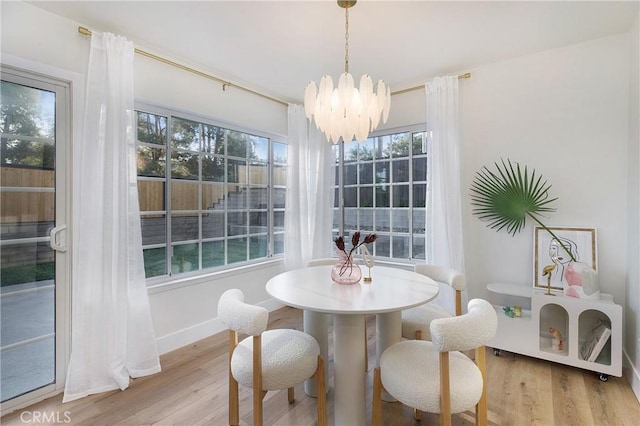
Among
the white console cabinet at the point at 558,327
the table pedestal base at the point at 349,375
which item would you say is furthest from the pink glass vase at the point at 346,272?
the white console cabinet at the point at 558,327

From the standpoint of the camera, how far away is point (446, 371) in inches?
50.1

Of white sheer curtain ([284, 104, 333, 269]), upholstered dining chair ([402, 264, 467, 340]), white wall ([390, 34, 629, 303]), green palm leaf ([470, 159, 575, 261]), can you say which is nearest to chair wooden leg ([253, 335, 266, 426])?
upholstered dining chair ([402, 264, 467, 340])

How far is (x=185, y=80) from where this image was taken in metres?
2.72

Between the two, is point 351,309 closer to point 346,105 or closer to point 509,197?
point 346,105

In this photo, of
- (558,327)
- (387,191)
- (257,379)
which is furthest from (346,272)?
(558,327)

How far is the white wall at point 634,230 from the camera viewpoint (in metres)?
2.06

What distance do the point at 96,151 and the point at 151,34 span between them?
3.25 ft

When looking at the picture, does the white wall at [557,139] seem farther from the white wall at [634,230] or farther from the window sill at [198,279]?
the window sill at [198,279]

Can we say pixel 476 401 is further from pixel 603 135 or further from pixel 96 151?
pixel 96 151

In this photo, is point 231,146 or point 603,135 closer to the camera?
point 603,135

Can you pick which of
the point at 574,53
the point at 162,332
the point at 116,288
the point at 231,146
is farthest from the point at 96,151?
the point at 574,53

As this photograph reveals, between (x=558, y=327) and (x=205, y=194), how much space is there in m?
3.35

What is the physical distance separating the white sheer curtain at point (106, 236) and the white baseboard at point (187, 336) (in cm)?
32

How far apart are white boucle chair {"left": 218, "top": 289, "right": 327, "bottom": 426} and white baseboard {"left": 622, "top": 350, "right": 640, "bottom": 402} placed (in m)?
2.08
